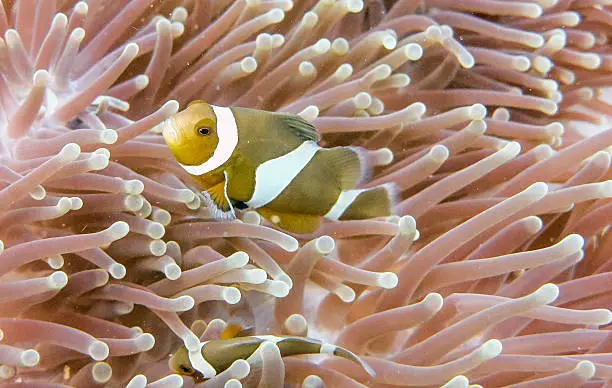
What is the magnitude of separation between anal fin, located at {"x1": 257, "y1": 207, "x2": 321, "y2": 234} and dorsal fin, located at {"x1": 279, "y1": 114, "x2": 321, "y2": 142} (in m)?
0.16

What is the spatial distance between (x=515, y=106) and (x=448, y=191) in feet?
1.39

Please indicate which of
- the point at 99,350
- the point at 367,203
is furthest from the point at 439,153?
the point at 99,350

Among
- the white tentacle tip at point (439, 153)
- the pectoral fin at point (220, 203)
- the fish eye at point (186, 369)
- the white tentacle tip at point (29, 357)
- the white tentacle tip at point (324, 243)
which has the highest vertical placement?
the white tentacle tip at point (439, 153)

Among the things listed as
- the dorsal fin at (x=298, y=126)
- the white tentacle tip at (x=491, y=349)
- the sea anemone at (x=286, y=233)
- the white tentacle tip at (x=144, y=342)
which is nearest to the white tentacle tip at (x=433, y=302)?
the sea anemone at (x=286, y=233)

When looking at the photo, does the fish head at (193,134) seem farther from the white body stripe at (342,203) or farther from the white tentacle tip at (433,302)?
the white tentacle tip at (433,302)

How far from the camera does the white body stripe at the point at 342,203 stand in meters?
1.39

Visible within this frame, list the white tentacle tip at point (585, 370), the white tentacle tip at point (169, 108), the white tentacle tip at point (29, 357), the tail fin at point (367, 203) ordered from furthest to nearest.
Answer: the tail fin at point (367, 203) → the white tentacle tip at point (169, 108) → the white tentacle tip at point (585, 370) → the white tentacle tip at point (29, 357)

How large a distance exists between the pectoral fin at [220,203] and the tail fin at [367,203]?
0.23 metres

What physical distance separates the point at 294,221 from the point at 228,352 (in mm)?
332

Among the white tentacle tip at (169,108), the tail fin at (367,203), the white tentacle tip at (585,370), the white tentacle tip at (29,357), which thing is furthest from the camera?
the tail fin at (367,203)

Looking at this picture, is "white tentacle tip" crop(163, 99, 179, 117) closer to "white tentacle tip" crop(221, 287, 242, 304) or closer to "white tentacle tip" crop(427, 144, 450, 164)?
"white tentacle tip" crop(221, 287, 242, 304)

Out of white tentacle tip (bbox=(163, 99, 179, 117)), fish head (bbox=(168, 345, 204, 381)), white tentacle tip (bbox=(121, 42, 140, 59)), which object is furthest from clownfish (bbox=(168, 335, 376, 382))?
white tentacle tip (bbox=(121, 42, 140, 59))

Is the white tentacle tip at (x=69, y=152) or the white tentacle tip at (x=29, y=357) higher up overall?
the white tentacle tip at (x=69, y=152)

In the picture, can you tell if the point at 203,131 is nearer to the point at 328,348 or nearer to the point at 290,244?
the point at 290,244
